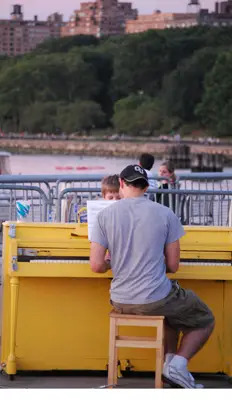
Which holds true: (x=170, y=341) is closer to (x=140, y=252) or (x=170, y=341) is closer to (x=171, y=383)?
(x=171, y=383)

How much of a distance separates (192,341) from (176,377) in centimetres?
23

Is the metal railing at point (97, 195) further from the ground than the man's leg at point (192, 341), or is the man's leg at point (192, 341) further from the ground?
the metal railing at point (97, 195)

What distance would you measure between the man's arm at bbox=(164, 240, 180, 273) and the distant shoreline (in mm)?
120881

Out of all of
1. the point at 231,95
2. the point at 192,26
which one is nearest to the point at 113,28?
the point at 192,26

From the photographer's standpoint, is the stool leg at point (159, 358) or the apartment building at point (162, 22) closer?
the stool leg at point (159, 358)

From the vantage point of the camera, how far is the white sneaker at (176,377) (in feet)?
21.3

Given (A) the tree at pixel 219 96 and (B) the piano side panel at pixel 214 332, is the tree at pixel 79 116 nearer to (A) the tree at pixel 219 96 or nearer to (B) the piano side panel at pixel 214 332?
(A) the tree at pixel 219 96

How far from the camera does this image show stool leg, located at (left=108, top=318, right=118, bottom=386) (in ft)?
20.9

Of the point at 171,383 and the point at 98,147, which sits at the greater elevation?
the point at 98,147

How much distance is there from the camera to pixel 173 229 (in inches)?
253

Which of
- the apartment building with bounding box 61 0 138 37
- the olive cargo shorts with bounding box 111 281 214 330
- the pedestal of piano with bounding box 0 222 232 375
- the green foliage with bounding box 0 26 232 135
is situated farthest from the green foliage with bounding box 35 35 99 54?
the olive cargo shorts with bounding box 111 281 214 330

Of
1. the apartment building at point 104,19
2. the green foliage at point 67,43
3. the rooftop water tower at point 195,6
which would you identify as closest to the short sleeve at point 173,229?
the rooftop water tower at point 195,6

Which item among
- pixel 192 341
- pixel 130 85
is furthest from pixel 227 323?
pixel 130 85

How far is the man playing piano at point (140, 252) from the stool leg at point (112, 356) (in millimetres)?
111
